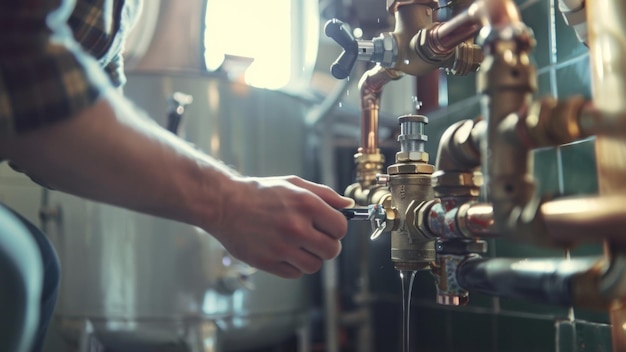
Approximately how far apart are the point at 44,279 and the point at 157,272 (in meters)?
0.43

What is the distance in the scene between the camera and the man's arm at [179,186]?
0.96 ft

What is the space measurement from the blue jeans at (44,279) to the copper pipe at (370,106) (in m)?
0.27

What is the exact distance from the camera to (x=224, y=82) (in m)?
0.95

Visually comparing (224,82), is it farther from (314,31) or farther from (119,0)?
(119,0)

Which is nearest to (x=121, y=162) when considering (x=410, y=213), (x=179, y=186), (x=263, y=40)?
(x=179, y=186)

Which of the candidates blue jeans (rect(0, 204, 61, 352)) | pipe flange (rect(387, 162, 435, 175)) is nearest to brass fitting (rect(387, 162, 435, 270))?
pipe flange (rect(387, 162, 435, 175))

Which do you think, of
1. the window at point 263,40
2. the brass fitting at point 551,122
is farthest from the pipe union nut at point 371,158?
the window at point 263,40

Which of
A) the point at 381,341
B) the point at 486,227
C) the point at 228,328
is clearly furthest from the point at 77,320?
the point at 486,227

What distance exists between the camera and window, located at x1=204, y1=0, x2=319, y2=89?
0.84 meters

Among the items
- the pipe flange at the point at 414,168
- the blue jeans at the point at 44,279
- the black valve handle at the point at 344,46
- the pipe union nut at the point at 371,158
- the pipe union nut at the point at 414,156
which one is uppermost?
the black valve handle at the point at 344,46

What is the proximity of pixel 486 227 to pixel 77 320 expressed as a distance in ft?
2.29

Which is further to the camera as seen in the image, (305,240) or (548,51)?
(548,51)

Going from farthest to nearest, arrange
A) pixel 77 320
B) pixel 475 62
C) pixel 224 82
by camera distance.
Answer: pixel 224 82 < pixel 77 320 < pixel 475 62

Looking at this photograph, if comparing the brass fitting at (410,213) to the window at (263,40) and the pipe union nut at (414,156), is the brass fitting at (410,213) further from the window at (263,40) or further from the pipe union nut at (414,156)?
the window at (263,40)
